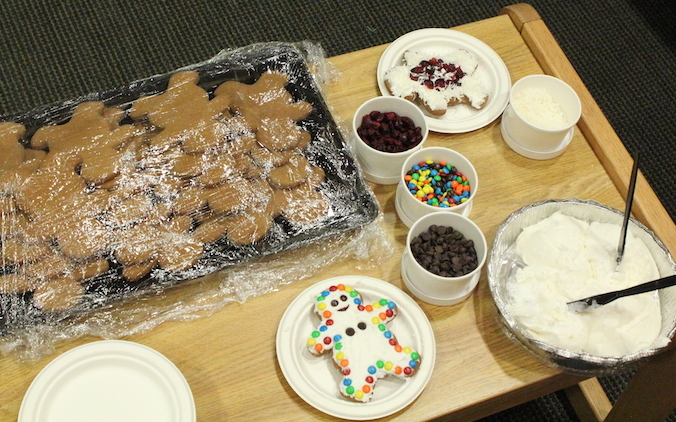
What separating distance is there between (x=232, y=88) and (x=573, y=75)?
0.79 meters

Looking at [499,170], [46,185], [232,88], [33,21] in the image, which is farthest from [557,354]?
[33,21]

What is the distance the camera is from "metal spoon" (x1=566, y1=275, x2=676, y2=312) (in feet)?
3.45

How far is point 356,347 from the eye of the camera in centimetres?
113

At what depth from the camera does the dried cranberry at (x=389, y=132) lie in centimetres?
132

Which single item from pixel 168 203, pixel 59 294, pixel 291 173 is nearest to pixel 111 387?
pixel 59 294

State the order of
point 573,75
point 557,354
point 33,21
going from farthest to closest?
point 33,21 < point 573,75 < point 557,354

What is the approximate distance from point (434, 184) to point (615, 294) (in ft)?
1.28

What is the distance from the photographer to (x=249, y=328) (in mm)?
1195

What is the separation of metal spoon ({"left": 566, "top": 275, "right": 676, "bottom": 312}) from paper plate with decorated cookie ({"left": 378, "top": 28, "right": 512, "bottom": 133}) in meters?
0.47

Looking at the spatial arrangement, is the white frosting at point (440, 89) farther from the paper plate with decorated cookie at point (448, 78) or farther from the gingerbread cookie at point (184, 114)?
the gingerbread cookie at point (184, 114)

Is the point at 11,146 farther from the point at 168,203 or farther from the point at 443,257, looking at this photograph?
the point at 443,257

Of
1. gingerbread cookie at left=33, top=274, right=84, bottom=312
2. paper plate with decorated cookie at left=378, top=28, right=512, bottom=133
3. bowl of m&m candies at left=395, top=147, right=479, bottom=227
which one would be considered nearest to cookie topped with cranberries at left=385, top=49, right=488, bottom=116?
paper plate with decorated cookie at left=378, top=28, right=512, bottom=133

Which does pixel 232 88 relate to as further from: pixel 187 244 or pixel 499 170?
pixel 499 170

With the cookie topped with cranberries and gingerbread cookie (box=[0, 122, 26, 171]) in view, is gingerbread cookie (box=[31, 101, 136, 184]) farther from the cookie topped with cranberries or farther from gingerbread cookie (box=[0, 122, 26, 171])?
the cookie topped with cranberries
